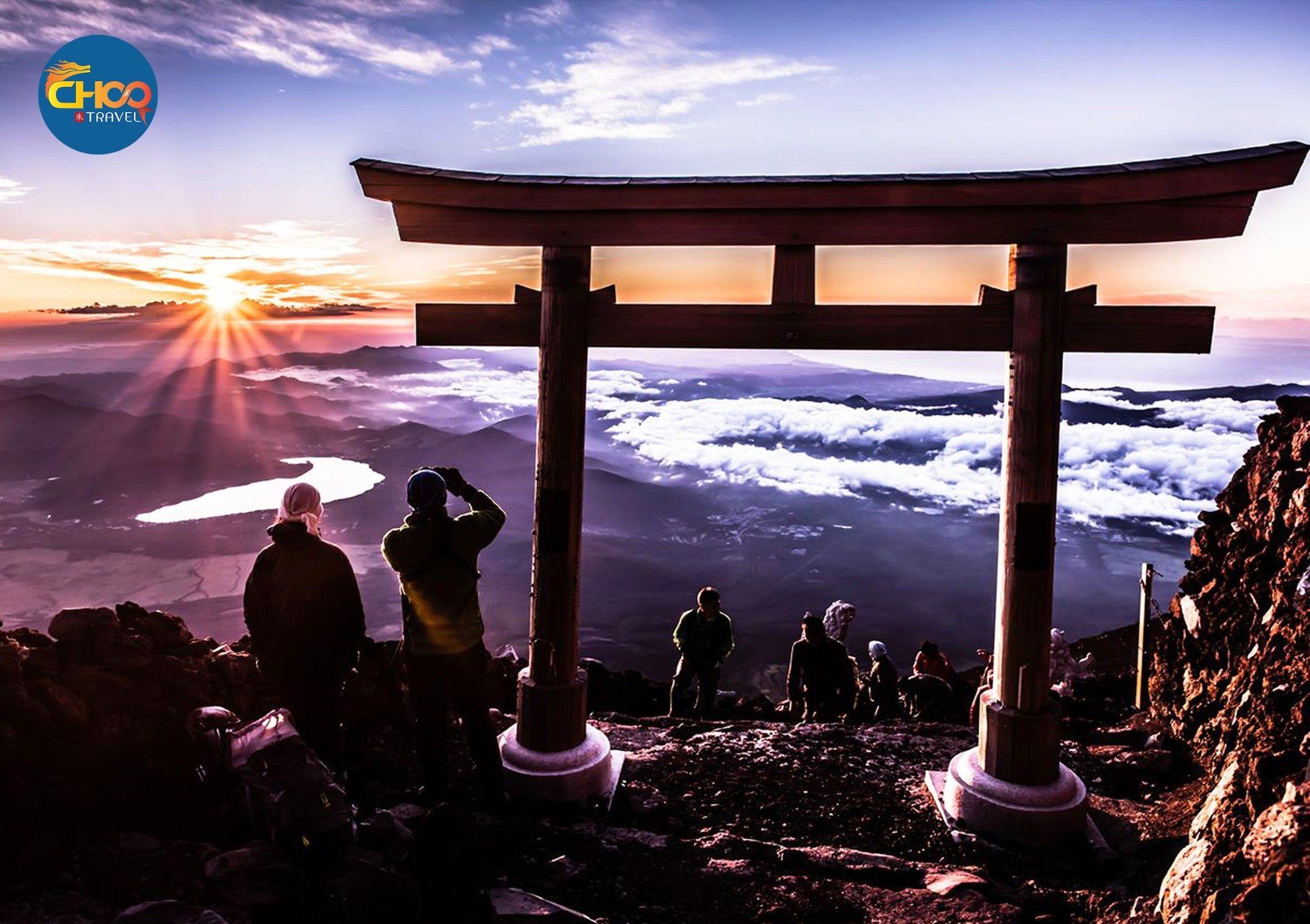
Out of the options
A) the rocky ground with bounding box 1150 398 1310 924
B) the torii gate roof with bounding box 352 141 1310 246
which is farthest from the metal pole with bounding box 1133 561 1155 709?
the torii gate roof with bounding box 352 141 1310 246

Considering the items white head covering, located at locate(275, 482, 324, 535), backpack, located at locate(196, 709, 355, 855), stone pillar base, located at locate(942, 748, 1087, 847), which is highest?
white head covering, located at locate(275, 482, 324, 535)

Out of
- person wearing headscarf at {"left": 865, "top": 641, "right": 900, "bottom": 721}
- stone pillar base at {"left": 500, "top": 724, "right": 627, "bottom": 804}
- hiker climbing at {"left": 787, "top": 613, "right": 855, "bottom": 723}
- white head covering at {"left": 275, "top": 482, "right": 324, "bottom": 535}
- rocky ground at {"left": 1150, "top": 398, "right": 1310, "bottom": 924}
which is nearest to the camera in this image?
rocky ground at {"left": 1150, "top": 398, "right": 1310, "bottom": 924}

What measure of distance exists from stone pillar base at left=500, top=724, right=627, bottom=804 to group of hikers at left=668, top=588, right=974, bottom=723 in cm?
228

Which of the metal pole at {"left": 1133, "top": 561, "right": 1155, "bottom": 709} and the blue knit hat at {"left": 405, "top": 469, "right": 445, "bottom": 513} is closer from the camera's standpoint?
the blue knit hat at {"left": 405, "top": 469, "right": 445, "bottom": 513}

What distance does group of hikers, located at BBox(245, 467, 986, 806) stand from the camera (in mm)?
4336

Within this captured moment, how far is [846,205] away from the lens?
5.33 meters

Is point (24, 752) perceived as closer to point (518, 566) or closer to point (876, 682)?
point (876, 682)

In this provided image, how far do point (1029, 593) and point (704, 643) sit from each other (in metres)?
3.59

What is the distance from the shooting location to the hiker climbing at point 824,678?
7996 mm

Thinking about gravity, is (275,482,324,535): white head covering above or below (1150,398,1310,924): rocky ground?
above

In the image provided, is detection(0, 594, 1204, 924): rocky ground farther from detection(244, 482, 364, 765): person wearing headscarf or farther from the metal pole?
the metal pole

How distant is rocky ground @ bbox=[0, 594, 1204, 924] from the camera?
11.9ft

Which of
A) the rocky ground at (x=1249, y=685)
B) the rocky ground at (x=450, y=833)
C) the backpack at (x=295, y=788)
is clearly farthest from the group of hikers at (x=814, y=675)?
the backpack at (x=295, y=788)

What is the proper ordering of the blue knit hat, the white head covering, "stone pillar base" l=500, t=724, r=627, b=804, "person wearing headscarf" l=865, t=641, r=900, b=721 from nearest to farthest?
the white head covering → the blue knit hat → "stone pillar base" l=500, t=724, r=627, b=804 → "person wearing headscarf" l=865, t=641, r=900, b=721
